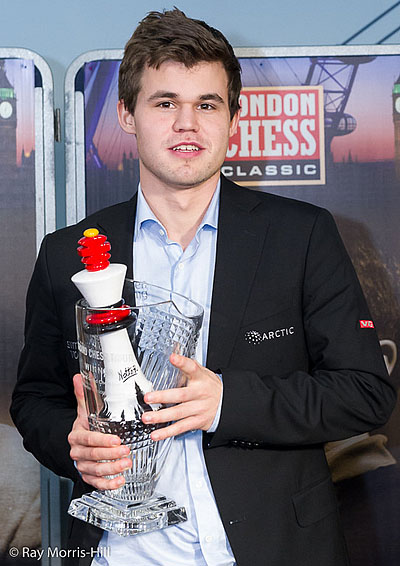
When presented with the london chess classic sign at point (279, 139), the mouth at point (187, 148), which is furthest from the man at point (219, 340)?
the london chess classic sign at point (279, 139)

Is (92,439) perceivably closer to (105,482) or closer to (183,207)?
(105,482)

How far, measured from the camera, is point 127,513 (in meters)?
1.09

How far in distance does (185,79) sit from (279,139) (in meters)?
0.57

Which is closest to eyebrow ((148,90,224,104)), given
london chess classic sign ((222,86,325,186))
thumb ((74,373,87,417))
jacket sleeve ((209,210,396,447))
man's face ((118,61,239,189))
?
man's face ((118,61,239,189))

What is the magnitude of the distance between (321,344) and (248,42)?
44.3 inches

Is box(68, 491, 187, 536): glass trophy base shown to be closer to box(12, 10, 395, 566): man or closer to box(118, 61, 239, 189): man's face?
box(12, 10, 395, 566): man

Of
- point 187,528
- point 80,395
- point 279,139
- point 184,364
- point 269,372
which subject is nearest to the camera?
point 184,364

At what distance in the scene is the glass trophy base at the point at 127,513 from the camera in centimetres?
108

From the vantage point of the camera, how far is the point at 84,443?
1098mm

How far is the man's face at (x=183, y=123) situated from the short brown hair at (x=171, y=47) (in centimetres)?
2

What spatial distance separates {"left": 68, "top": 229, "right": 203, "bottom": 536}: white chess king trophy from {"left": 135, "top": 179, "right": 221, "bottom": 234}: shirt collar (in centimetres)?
41

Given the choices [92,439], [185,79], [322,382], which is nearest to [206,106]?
[185,79]

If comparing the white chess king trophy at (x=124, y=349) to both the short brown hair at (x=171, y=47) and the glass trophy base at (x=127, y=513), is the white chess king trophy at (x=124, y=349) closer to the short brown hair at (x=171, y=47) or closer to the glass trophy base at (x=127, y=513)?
the glass trophy base at (x=127, y=513)

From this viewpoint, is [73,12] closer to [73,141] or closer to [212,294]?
[73,141]
